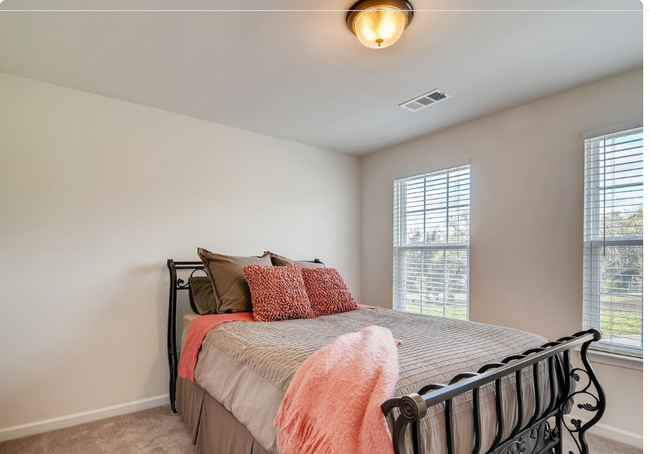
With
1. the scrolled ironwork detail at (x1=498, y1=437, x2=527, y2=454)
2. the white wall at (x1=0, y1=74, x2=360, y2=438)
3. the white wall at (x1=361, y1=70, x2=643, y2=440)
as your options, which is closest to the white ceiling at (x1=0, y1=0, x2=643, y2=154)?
the white wall at (x1=361, y1=70, x2=643, y2=440)

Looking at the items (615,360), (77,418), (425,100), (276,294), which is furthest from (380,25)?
(77,418)

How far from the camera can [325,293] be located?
8.59 ft

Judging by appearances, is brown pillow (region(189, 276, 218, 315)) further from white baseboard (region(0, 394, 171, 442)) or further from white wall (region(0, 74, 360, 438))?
white baseboard (region(0, 394, 171, 442))

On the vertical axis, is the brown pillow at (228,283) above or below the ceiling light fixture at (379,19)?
below

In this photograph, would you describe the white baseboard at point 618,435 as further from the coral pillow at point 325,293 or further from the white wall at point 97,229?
the white wall at point 97,229

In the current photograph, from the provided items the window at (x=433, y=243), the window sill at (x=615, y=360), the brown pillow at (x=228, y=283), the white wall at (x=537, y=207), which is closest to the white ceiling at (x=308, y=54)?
the white wall at (x=537, y=207)

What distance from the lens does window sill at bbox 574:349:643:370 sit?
2149mm

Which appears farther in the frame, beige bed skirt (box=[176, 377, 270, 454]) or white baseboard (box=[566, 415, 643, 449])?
white baseboard (box=[566, 415, 643, 449])

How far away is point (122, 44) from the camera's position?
6.44 ft

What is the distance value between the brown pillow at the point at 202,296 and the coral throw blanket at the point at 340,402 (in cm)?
148

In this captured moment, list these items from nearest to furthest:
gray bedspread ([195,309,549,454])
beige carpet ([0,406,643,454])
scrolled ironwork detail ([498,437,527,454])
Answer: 1. gray bedspread ([195,309,549,454])
2. scrolled ironwork detail ([498,437,527,454])
3. beige carpet ([0,406,643,454])

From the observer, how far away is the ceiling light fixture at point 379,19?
1613mm

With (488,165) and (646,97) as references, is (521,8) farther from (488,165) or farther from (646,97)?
(488,165)

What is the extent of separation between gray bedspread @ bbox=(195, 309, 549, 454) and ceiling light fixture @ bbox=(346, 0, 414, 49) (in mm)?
1482
